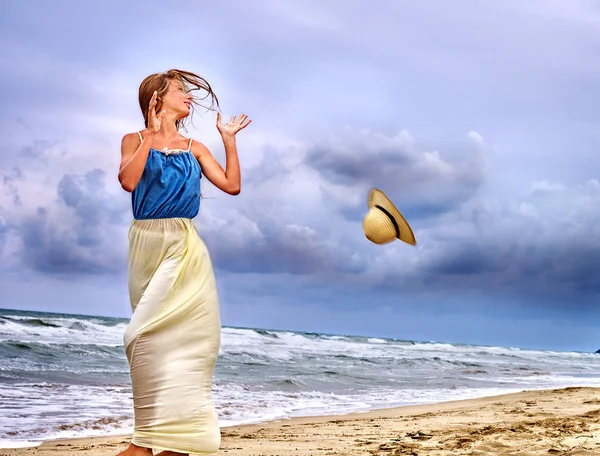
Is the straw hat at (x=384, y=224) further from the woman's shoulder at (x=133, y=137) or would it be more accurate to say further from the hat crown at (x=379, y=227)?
the woman's shoulder at (x=133, y=137)

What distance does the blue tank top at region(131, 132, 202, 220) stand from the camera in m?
3.43

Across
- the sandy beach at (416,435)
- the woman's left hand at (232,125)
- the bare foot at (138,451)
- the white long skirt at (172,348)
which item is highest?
the woman's left hand at (232,125)

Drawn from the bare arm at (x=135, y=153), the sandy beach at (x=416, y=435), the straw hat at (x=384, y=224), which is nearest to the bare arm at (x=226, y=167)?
the bare arm at (x=135, y=153)

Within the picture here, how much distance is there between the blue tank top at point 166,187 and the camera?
343cm

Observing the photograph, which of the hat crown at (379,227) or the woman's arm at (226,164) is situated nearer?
the woman's arm at (226,164)

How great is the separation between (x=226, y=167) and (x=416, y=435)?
3672 millimetres

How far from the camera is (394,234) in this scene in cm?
458

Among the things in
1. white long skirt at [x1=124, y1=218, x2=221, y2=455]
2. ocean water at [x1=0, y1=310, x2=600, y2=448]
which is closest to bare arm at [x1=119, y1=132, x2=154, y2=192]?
white long skirt at [x1=124, y1=218, x2=221, y2=455]

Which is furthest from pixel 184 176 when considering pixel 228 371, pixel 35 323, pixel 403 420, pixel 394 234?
pixel 35 323

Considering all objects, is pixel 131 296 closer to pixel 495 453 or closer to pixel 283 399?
pixel 495 453

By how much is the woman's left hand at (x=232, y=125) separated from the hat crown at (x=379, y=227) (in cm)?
115

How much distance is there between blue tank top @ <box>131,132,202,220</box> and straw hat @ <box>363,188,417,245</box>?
1425 millimetres

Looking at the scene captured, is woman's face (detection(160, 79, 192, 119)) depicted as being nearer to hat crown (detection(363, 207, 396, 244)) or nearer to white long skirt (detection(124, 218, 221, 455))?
white long skirt (detection(124, 218, 221, 455))

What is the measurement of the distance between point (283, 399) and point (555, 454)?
16.9 feet
